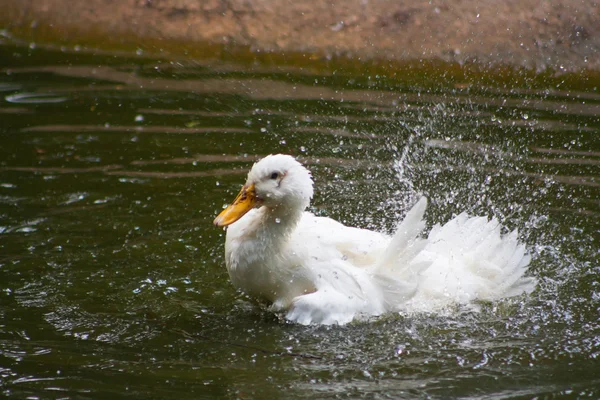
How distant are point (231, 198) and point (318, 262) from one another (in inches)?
71.2

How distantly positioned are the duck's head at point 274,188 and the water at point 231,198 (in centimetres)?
63

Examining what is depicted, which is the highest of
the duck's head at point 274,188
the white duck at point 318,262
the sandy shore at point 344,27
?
the sandy shore at point 344,27

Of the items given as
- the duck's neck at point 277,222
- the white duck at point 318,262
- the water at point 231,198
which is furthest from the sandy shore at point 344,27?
the duck's neck at point 277,222

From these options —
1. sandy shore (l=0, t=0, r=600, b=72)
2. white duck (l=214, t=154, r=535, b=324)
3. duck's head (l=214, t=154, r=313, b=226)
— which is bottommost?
white duck (l=214, t=154, r=535, b=324)

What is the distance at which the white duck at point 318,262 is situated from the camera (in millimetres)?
4770

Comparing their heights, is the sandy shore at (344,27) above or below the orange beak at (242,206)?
above

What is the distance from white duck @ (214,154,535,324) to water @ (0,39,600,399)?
0.13 metres

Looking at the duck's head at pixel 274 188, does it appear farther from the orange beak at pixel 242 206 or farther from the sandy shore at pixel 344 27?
the sandy shore at pixel 344 27

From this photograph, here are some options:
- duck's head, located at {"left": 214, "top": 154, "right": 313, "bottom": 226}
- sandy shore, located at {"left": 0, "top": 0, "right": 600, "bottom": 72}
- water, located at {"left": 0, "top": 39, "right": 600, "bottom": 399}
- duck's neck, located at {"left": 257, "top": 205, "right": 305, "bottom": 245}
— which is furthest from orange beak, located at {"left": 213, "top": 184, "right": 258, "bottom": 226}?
sandy shore, located at {"left": 0, "top": 0, "right": 600, "bottom": 72}

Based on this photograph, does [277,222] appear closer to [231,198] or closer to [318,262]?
[318,262]

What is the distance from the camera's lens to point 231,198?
21.4 ft

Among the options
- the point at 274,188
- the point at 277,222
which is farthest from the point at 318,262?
the point at 274,188

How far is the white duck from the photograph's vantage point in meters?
4.77

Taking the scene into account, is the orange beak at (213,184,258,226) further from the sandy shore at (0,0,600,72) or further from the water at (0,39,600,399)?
the sandy shore at (0,0,600,72)
